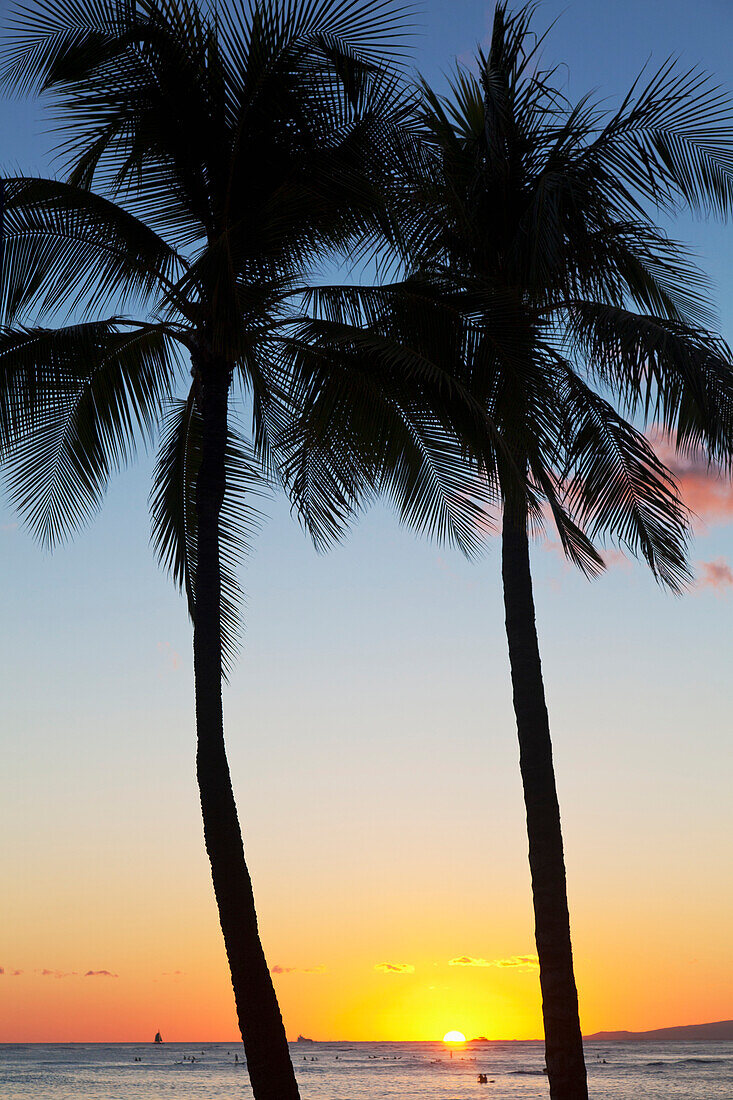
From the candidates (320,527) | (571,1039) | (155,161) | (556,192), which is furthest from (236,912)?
(556,192)

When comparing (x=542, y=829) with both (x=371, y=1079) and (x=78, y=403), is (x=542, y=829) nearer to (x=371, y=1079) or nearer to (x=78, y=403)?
(x=78, y=403)

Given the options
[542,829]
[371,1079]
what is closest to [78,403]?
[542,829]

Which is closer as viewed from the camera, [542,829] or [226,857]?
[226,857]

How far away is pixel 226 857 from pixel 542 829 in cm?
356

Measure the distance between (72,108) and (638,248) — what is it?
6.23m

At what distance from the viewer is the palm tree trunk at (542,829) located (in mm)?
10250

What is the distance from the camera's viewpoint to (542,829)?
10914 mm

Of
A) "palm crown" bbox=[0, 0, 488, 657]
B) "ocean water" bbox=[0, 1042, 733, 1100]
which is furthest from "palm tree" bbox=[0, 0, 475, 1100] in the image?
"ocean water" bbox=[0, 1042, 733, 1100]

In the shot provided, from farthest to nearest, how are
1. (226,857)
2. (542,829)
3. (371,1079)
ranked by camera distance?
(371,1079) < (542,829) < (226,857)

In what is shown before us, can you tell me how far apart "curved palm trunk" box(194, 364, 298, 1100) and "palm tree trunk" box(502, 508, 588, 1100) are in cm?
274

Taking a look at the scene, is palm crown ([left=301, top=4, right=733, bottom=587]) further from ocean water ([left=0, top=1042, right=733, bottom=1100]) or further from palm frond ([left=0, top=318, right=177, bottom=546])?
ocean water ([left=0, top=1042, right=733, bottom=1100])

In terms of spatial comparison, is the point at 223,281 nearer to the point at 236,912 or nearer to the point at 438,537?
the point at 438,537

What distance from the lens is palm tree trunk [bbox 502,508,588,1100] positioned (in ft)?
33.6

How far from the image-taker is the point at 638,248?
12227 mm
